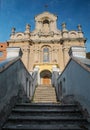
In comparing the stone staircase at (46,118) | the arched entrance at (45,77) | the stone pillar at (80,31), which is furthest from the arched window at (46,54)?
the stone staircase at (46,118)

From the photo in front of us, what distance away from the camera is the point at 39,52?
2508 cm

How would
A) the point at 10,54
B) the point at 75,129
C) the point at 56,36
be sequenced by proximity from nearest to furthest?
the point at 75,129, the point at 10,54, the point at 56,36

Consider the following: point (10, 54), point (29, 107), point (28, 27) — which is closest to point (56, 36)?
point (28, 27)

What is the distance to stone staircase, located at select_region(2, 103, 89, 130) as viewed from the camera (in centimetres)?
390

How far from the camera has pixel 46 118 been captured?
170 inches

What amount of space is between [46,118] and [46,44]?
22064 millimetres

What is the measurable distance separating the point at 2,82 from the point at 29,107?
1517 millimetres

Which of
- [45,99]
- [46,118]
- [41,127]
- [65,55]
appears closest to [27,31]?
[65,55]

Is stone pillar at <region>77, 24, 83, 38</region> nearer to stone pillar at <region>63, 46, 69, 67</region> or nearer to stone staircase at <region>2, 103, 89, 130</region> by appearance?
stone pillar at <region>63, 46, 69, 67</region>

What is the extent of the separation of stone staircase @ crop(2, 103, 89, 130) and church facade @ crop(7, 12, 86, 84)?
667 inches

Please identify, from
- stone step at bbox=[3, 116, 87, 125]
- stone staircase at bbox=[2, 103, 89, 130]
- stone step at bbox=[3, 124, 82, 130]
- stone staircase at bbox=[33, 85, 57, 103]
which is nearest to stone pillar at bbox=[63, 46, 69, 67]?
stone staircase at bbox=[33, 85, 57, 103]

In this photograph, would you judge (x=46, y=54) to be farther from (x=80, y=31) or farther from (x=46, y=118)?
(x=46, y=118)

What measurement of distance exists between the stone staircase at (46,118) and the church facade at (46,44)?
16930 millimetres

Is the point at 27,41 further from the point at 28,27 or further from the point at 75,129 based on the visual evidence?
the point at 75,129
